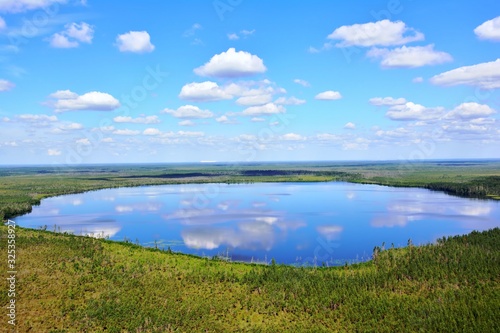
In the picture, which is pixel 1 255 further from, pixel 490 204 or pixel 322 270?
pixel 490 204

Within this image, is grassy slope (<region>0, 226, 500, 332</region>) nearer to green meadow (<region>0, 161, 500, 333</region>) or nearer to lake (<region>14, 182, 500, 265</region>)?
green meadow (<region>0, 161, 500, 333</region>)

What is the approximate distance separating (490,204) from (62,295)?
11960cm

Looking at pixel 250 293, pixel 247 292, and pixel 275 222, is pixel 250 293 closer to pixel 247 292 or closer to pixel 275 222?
pixel 247 292

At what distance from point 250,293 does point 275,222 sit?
164 ft

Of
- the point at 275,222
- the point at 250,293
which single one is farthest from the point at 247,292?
the point at 275,222

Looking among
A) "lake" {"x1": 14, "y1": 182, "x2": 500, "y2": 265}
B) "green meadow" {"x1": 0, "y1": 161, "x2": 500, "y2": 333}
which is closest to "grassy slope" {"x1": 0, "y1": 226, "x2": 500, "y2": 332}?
"green meadow" {"x1": 0, "y1": 161, "x2": 500, "y2": 333}

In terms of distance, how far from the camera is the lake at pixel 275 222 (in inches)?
2544

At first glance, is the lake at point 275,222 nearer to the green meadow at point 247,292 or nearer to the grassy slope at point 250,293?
the green meadow at point 247,292

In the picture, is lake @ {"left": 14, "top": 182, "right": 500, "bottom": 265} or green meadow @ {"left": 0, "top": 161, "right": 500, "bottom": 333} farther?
lake @ {"left": 14, "top": 182, "right": 500, "bottom": 265}

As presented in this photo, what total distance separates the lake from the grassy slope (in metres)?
13.6

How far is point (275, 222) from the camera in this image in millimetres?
88875

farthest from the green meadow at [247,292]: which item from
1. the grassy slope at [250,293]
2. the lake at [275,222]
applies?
the lake at [275,222]

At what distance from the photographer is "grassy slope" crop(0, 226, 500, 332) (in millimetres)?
32875

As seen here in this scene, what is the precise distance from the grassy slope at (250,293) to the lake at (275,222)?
536 inches
